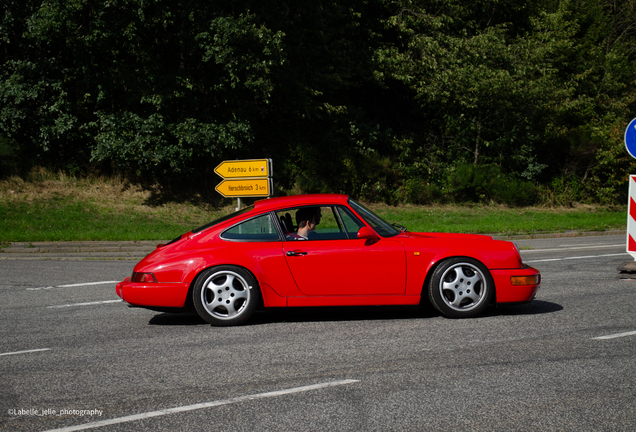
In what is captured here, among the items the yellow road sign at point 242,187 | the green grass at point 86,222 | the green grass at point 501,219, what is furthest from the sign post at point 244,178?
the green grass at point 501,219

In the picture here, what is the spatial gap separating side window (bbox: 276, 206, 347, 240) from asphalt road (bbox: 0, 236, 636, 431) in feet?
2.78

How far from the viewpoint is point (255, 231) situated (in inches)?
258

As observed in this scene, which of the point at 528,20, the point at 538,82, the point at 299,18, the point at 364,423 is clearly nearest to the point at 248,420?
the point at 364,423

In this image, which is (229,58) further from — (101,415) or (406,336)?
(101,415)

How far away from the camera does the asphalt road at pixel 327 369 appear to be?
12.3ft

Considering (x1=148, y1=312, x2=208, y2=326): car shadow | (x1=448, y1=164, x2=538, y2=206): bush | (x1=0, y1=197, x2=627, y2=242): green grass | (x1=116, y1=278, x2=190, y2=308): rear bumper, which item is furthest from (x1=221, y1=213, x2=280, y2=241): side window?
(x1=448, y1=164, x2=538, y2=206): bush

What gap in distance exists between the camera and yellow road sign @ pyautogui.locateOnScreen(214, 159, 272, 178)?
649 inches

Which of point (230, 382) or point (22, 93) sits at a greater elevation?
point (22, 93)

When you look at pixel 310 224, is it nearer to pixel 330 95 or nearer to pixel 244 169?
pixel 244 169

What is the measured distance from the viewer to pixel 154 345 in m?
5.68

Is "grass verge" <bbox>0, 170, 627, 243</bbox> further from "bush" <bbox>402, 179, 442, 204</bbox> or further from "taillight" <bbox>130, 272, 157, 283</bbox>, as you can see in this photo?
"taillight" <bbox>130, 272, 157, 283</bbox>

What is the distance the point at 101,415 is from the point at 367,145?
27227 millimetres

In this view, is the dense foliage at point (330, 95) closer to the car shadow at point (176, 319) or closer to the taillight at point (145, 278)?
the car shadow at point (176, 319)

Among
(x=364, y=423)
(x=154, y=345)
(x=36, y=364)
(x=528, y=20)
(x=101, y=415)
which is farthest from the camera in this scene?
(x=528, y=20)
